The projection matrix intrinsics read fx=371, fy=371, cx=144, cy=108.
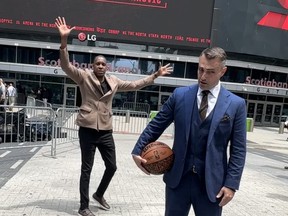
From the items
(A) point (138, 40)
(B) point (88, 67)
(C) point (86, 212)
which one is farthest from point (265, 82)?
(C) point (86, 212)

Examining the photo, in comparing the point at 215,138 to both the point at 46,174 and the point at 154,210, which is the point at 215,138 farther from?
the point at 46,174

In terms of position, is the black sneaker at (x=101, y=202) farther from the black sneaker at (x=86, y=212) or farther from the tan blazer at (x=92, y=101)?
the tan blazer at (x=92, y=101)

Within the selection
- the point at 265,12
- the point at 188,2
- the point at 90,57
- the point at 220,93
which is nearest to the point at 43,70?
the point at 90,57

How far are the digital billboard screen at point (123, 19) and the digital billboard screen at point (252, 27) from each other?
1.23 m

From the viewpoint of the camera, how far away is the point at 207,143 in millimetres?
2891

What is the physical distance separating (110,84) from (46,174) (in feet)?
9.74

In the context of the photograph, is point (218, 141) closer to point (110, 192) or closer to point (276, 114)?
point (110, 192)

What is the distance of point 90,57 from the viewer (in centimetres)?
3098

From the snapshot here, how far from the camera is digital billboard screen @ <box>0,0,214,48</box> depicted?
1178 inches

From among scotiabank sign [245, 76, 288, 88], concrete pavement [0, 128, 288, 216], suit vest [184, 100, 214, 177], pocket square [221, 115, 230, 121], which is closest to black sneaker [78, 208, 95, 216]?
concrete pavement [0, 128, 288, 216]

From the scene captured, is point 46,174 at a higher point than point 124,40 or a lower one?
lower

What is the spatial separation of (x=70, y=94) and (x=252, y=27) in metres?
16.9

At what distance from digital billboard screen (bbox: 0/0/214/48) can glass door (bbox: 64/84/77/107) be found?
4.39 metres

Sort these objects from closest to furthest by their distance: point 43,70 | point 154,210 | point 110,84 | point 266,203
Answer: point 110,84
point 154,210
point 266,203
point 43,70
